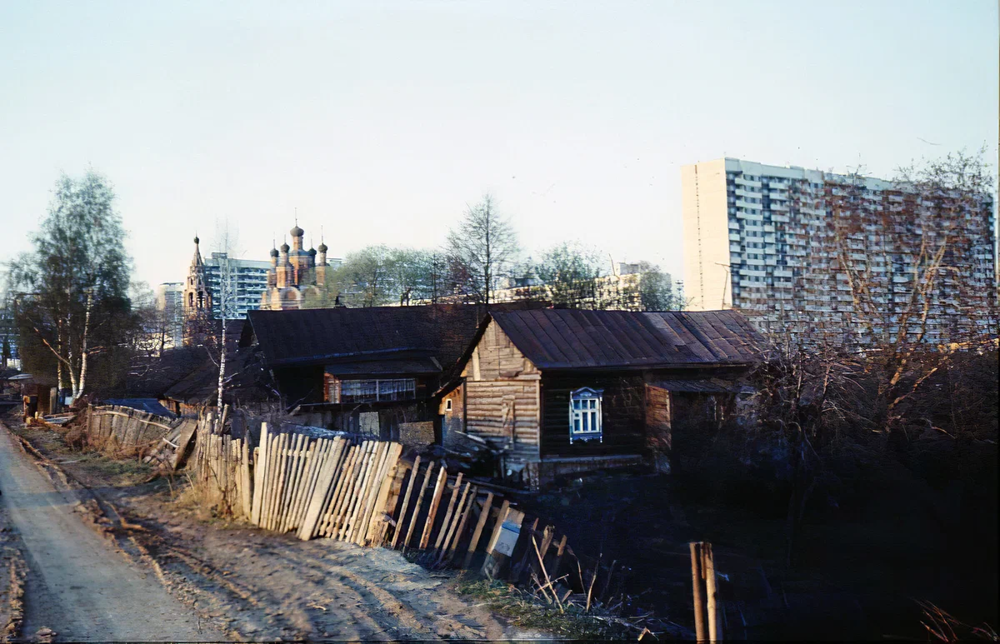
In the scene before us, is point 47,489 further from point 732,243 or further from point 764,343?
point 732,243

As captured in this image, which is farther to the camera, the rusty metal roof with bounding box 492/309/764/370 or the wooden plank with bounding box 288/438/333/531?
the rusty metal roof with bounding box 492/309/764/370

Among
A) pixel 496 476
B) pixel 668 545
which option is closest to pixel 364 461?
pixel 668 545

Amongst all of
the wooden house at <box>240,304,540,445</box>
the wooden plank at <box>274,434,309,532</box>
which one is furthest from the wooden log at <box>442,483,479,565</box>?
the wooden house at <box>240,304,540,445</box>

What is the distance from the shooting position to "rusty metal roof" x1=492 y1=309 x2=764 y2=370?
21.7 metres

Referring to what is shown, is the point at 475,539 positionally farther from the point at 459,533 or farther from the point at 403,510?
the point at 403,510

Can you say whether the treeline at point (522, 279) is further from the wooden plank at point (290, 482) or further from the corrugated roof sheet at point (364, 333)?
the wooden plank at point (290, 482)

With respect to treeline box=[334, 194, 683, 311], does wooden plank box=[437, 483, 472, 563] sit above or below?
below

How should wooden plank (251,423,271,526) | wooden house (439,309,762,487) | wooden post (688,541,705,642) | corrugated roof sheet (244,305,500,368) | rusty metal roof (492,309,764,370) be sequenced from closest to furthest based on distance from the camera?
wooden post (688,541,705,642)
wooden plank (251,423,271,526)
wooden house (439,309,762,487)
rusty metal roof (492,309,764,370)
corrugated roof sheet (244,305,500,368)

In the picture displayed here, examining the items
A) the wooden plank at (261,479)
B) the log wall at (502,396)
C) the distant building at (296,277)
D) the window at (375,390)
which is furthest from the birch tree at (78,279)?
the distant building at (296,277)

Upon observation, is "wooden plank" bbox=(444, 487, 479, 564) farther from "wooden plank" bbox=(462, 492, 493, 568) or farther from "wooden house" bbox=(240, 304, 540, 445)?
"wooden house" bbox=(240, 304, 540, 445)

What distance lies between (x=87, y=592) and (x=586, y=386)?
49.0 feet

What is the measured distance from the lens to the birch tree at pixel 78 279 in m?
33.8

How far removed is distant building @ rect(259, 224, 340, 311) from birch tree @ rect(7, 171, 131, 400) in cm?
3224

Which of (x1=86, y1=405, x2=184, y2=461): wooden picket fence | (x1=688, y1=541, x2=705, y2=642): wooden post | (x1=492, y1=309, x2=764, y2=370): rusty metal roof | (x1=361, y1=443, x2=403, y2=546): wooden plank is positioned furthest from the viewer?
(x1=492, y1=309, x2=764, y2=370): rusty metal roof
